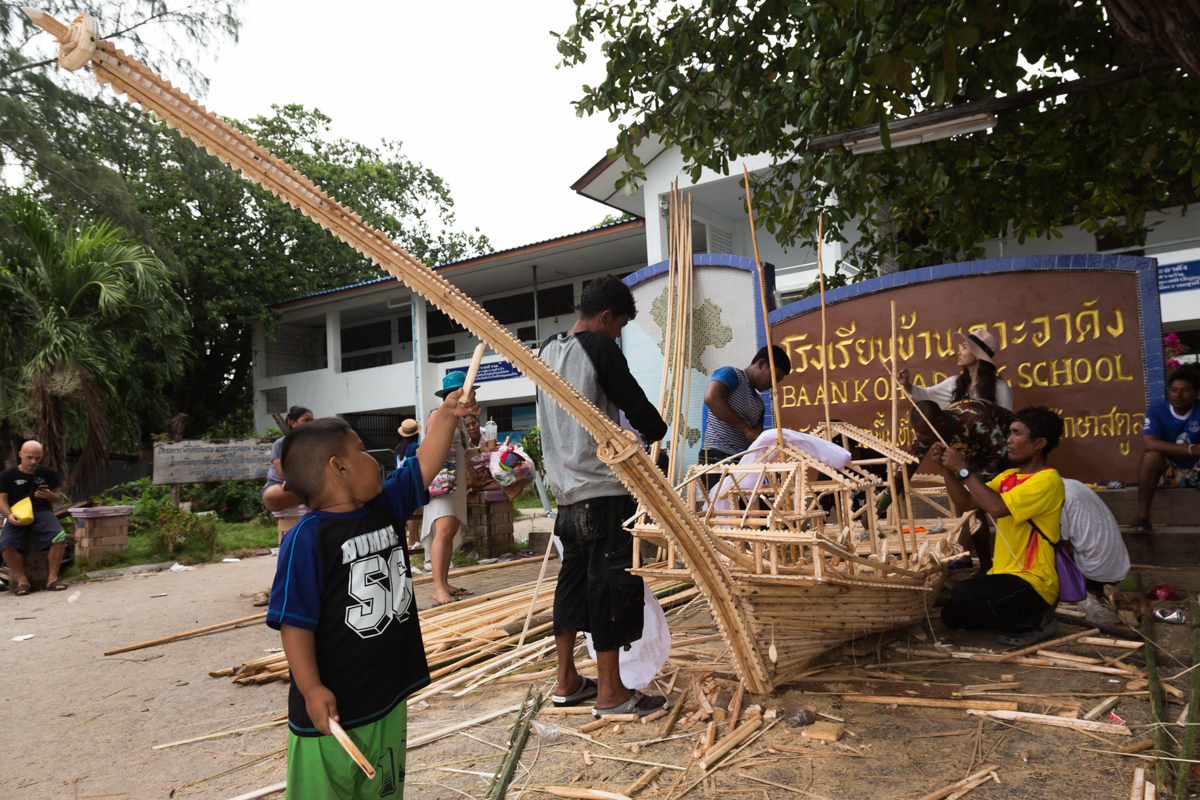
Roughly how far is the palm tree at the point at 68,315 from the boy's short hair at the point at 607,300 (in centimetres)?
869

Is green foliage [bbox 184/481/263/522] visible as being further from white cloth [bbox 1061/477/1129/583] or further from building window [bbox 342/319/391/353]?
white cloth [bbox 1061/477/1129/583]

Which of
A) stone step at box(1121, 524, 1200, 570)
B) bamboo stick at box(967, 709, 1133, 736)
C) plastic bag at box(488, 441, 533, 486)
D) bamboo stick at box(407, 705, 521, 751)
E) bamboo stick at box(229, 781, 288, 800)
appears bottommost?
bamboo stick at box(407, 705, 521, 751)

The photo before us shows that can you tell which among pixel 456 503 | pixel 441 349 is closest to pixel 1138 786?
pixel 456 503

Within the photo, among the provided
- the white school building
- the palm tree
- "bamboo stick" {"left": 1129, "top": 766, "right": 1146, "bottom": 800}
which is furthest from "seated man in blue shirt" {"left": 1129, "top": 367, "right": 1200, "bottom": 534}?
the palm tree

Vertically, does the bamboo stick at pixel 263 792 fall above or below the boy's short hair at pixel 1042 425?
below

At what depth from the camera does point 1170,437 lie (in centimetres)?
504

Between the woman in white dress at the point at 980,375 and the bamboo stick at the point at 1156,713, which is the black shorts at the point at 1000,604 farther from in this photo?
the woman in white dress at the point at 980,375

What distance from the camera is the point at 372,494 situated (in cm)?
187

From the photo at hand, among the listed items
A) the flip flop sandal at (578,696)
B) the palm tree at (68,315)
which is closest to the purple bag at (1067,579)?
the flip flop sandal at (578,696)

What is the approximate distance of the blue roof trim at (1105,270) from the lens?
5199 millimetres

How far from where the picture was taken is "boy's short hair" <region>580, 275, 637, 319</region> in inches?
120

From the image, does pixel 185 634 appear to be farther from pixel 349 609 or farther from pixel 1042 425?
pixel 1042 425

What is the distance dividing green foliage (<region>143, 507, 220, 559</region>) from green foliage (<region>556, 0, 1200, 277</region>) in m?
7.37

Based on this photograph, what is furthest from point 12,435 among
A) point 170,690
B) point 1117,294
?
point 1117,294
